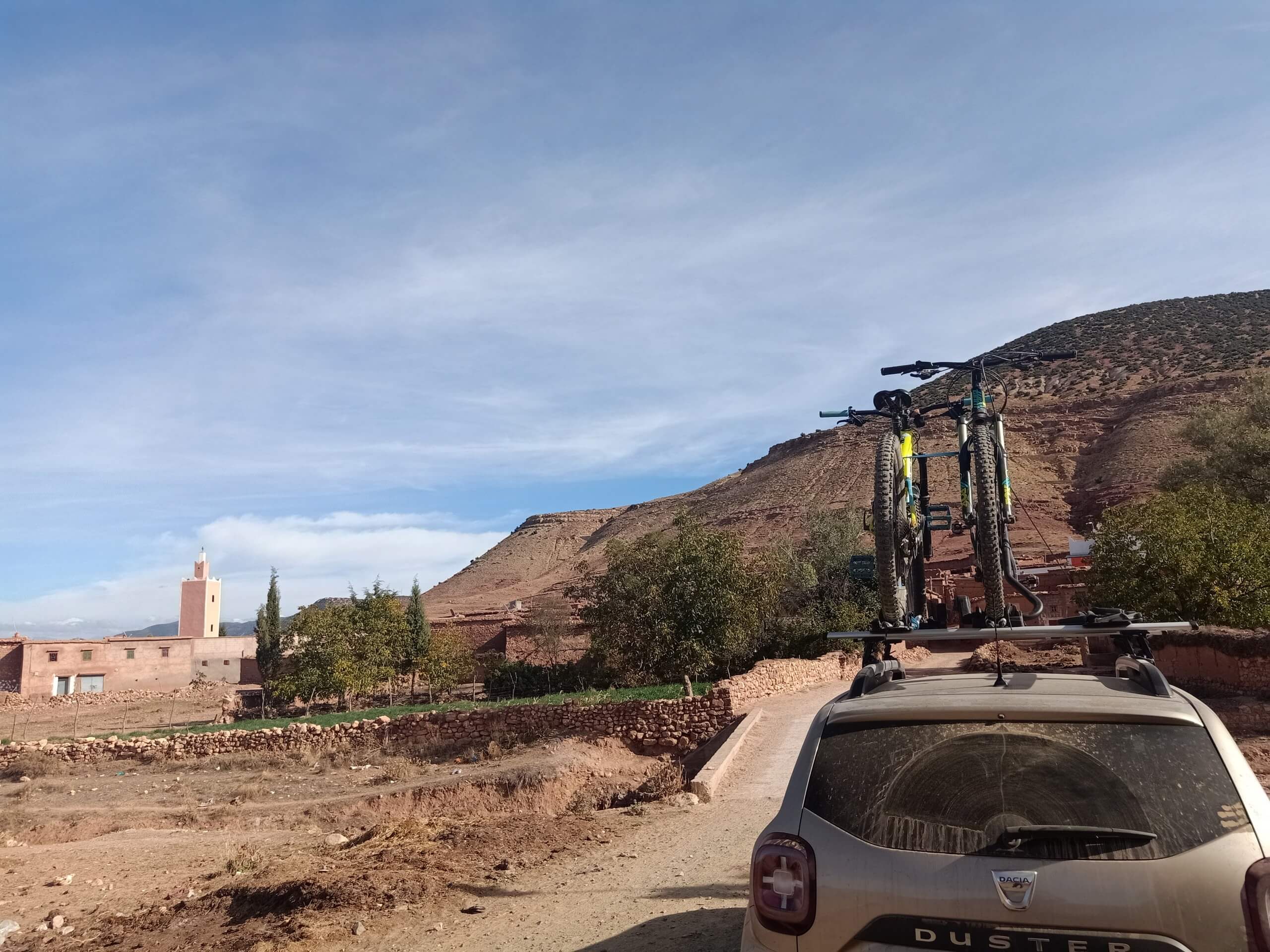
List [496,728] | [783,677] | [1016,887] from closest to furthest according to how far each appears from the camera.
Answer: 1. [1016,887]
2. [496,728]
3. [783,677]

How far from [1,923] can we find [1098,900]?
9.98 meters

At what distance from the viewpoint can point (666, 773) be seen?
1413cm

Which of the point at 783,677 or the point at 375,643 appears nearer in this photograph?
the point at 783,677

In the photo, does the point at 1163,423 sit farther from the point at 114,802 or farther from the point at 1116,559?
the point at 114,802

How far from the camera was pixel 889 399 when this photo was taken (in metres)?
9.09

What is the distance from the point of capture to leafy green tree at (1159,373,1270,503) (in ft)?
120

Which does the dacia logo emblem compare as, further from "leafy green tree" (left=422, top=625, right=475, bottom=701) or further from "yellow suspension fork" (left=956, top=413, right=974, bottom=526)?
"leafy green tree" (left=422, top=625, right=475, bottom=701)

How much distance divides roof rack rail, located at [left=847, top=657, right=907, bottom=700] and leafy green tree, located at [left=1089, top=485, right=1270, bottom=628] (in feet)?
70.0

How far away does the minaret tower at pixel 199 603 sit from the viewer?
7919 cm

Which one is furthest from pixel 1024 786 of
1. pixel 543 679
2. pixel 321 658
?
pixel 543 679

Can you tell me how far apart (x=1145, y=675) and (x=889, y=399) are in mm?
6213

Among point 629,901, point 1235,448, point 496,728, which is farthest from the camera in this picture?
point 1235,448

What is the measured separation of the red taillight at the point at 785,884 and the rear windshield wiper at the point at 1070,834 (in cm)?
58

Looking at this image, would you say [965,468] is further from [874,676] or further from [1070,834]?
[1070,834]
